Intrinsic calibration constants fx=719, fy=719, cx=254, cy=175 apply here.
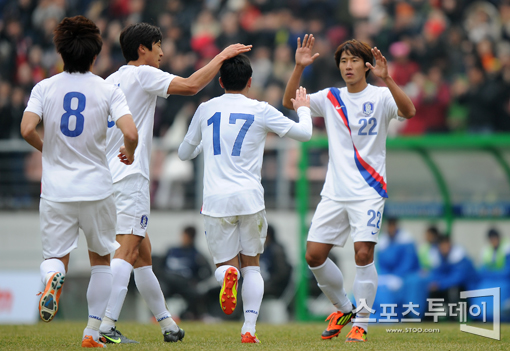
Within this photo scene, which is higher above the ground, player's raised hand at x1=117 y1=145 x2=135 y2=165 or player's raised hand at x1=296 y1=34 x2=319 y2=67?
player's raised hand at x1=296 y1=34 x2=319 y2=67

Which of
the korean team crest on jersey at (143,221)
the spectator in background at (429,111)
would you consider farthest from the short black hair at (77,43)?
the spectator in background at (429,111)

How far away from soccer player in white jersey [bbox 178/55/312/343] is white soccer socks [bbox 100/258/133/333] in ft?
2.35

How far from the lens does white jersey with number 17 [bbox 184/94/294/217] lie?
18.8 ft

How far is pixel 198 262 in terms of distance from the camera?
11703 millimetres

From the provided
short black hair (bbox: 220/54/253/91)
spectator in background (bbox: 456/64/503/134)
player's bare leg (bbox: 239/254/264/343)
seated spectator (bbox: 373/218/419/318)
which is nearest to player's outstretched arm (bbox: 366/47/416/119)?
short black hair (bbox: 220/54/253/91)

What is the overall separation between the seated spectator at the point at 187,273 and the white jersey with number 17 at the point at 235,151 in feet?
19.5

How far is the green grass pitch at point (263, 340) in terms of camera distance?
5402 millimetres

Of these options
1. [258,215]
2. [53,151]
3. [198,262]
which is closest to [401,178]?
[198,262]

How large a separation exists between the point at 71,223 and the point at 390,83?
284 centimetres

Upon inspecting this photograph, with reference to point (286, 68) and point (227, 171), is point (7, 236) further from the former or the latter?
point (227, 171)

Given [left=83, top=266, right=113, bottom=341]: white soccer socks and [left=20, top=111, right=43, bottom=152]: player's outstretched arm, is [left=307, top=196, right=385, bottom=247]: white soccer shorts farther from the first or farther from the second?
[left=20, top=111, right=43, bottom=152]: player's outstretched arm

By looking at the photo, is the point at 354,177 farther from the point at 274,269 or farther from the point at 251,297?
the point at 274,269

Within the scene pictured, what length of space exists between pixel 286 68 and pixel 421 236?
4504 mm

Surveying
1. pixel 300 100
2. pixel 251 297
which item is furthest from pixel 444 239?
pixel 251 297
